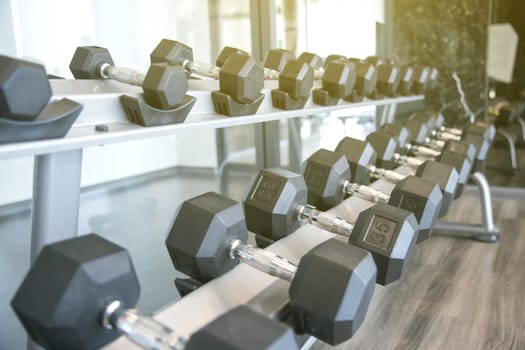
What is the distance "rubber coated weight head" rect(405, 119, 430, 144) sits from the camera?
2.03 meters

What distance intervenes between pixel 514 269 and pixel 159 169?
1.54 metres

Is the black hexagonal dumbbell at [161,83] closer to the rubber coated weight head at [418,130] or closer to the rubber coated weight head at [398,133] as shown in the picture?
the rubber coated weight head at [398,133]

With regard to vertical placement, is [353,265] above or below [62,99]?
below

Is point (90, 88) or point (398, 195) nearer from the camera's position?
point (90, 88)

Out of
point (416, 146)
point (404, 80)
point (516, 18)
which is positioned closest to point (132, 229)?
point (416, 146)

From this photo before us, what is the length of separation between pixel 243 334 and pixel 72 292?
199 mm

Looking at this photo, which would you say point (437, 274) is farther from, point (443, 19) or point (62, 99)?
point (443, 19)

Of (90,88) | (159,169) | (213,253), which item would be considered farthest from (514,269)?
(90,88)

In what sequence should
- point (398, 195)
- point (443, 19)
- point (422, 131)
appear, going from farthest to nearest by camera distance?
point (443, 19), point (422, 131), point (398, 195)

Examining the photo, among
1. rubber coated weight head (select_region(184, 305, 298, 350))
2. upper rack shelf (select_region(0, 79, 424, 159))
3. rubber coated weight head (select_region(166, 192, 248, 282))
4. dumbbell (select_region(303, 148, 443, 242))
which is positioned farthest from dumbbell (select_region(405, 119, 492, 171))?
rubber coated weight head (select_region(184, 305, 298, 350))

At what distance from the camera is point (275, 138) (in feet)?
6.83

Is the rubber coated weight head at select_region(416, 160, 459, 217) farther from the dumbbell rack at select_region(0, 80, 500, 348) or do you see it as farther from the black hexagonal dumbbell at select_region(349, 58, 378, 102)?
the dumbbell rack at select_region(0, 80, 500, 348)

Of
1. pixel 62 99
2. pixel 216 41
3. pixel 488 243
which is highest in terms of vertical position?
pixel 216 41

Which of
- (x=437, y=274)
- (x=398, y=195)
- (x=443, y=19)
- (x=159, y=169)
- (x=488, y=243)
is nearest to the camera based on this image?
(x=398, y=195)
